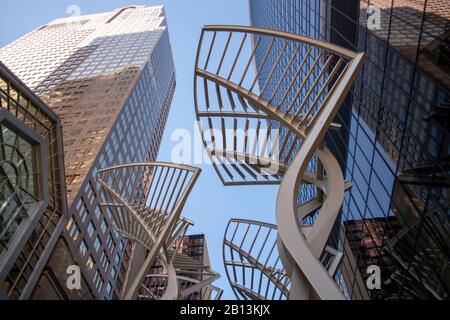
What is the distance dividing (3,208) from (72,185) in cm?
2473

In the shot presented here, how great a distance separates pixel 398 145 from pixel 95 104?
52704 mm

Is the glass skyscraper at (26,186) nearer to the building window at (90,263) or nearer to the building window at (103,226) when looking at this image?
the building window at (90,263)

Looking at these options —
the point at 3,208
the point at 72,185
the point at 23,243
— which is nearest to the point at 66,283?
the point at 23,243

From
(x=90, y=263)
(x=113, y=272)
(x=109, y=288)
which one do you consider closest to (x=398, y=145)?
(x=90, y=263)

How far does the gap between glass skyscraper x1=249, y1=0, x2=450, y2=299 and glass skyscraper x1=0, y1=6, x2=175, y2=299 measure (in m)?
16.8

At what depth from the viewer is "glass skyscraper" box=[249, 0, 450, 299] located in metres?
11.3

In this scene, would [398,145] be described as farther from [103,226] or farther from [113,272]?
[113,272]

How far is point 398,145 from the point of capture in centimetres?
1384

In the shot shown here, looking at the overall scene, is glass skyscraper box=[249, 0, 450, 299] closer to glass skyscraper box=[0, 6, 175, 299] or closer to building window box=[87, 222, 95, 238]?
glass skyscraper box=[0, 6, 175, 299]

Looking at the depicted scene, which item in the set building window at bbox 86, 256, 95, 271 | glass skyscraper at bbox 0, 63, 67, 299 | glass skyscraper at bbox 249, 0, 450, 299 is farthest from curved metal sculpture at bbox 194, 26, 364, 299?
building window at bbox 86, 256, 95, 271

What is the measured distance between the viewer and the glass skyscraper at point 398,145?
444 inches
